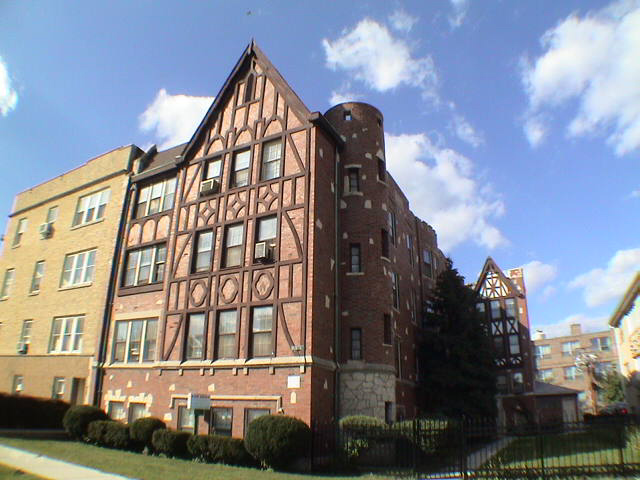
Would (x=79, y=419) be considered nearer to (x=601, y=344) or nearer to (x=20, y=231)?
(x=20, y=231)

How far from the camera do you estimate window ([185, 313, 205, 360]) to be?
2022 centimetres

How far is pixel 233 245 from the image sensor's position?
21.2 meters

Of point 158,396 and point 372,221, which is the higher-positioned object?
point 372,221

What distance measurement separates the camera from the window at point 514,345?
39.6 meters

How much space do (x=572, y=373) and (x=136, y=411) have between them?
228 ft

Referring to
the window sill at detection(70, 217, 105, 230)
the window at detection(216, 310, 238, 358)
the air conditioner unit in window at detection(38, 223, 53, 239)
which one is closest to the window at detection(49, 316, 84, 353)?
the window sill at detection(70, 217, 105, 230)

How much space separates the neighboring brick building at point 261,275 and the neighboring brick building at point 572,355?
55.7 meters

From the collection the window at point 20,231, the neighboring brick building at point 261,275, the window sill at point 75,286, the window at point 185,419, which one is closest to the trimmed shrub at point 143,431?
the window at point 185,419

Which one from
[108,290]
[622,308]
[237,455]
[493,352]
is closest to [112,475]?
[237,455]

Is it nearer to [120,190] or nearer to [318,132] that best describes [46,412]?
[120,190]

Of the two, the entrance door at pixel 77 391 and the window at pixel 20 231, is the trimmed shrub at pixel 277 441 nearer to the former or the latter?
the entrance door at pixel 77 391

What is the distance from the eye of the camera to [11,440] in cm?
1786

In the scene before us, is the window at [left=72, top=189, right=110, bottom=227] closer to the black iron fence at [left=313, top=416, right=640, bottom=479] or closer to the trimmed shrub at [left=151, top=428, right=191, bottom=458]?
the trimmed shrub at [left=151, top=428, right=191, bottom=458]

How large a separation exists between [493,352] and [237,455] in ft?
61.4
